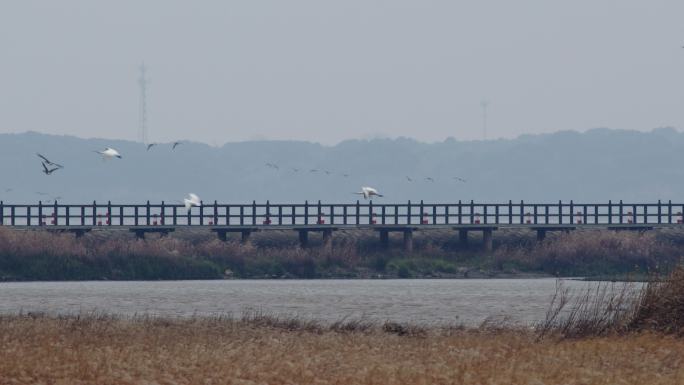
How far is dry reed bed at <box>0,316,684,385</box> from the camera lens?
2444 centimetres

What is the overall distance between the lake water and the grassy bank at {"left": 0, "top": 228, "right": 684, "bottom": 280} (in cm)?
253

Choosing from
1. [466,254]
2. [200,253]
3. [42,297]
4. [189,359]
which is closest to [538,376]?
[189,359]

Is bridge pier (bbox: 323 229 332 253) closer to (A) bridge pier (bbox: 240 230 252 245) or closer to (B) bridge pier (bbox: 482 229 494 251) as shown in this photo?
(A) bridge pier (bbox: 240 230 252 245)

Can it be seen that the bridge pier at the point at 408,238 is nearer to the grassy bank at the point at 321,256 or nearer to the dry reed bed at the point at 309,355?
the grassy bank at the point at 321,256

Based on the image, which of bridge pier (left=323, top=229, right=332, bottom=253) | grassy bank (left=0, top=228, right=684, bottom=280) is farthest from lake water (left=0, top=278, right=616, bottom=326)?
bridge pier (left=323, top=229, right=332, bottom=253)

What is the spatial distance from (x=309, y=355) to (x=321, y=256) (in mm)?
46424

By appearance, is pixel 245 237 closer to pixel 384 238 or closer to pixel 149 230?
pixel 149 230

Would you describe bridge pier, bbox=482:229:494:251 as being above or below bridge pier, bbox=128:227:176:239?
below

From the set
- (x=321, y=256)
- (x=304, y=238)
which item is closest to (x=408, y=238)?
(x=304, y=238)

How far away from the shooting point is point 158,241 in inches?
2874

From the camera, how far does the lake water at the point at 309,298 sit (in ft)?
145

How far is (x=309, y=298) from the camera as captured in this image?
5322cm

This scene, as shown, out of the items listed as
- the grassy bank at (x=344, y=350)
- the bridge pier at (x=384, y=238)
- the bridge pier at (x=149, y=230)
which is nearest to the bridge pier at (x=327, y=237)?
the bridge pier at (x=384, y=238)

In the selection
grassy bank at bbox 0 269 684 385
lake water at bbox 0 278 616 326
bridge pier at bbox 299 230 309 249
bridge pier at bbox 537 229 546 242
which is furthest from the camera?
bridge pier at bbox 537 229 546 242
